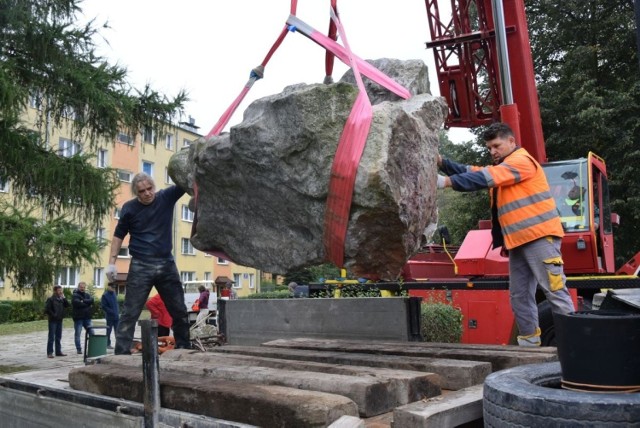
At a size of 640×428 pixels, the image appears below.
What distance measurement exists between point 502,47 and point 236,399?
5.03 metres

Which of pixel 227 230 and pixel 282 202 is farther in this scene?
pixel 227 230

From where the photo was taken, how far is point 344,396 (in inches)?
98.8

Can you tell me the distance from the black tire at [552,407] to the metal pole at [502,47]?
15.5 feet

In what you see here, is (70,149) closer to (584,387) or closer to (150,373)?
(150,373)

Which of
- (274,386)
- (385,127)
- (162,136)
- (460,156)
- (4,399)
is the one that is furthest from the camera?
(460,156)

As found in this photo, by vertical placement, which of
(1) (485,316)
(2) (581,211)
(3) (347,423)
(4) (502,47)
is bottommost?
(3) (347,423)

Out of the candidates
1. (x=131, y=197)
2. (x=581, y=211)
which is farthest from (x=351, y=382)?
(x=131, y=197)

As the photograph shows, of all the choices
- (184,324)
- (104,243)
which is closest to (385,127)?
(184,324)

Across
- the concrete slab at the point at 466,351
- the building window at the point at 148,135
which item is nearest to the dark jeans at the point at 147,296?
the concrete slab at the point at 466,351

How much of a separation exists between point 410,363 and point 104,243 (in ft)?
29.6

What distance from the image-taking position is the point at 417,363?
10.3 feet

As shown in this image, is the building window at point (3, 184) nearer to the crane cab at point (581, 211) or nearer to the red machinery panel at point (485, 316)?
the red machinery panel at point (485, 316)

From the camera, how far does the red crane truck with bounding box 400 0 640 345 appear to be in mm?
6703

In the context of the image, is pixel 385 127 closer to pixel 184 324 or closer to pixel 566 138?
pixel 184 324
